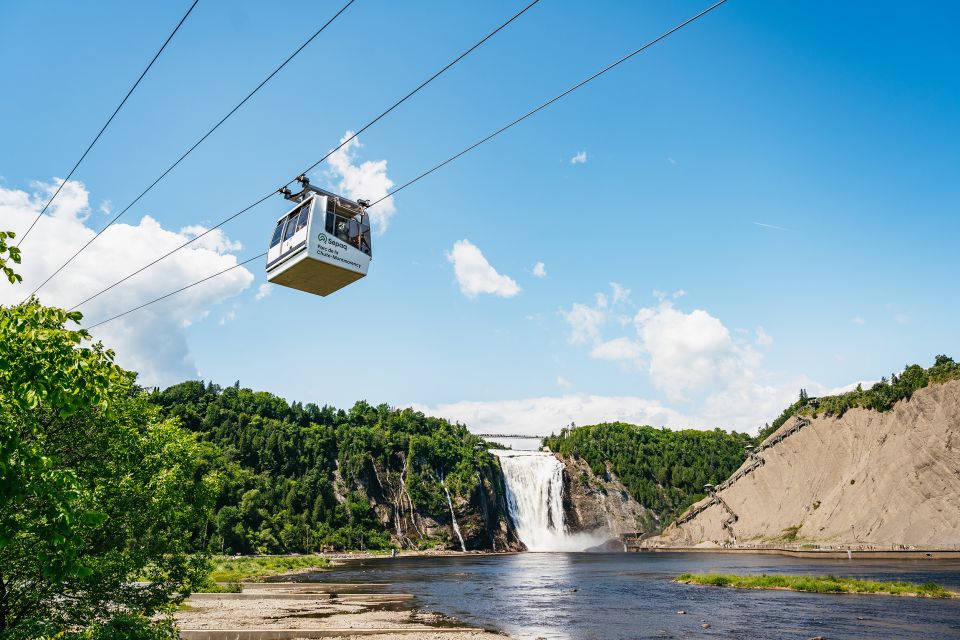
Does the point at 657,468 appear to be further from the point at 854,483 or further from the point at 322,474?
the point at 322,474

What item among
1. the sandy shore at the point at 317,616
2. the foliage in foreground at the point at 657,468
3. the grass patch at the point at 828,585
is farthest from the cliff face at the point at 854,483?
the sandy shore at the point at 317,616

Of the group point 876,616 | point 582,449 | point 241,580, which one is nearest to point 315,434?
point 582,449

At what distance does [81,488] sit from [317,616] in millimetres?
23186

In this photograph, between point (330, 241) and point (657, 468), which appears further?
point (657, 468)

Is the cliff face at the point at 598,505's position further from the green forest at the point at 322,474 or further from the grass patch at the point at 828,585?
the grass patch at the point at 828,585

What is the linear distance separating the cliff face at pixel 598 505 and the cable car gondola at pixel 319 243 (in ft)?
487

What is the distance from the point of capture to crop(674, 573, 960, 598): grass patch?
37.1 meters

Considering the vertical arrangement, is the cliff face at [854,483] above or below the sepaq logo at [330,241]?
below

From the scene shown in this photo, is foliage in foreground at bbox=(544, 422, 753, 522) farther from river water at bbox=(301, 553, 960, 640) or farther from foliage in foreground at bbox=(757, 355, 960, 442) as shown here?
river water at bbox=(301, 553, 960, 640)

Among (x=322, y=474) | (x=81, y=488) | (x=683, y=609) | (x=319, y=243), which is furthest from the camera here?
(x=322, y=474)

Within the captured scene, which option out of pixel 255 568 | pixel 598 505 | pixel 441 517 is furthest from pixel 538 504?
pixel 255 568

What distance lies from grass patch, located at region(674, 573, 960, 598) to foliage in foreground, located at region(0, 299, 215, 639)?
138 ft

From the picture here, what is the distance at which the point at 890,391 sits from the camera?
9350cm

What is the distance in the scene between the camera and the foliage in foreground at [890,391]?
8648cm
